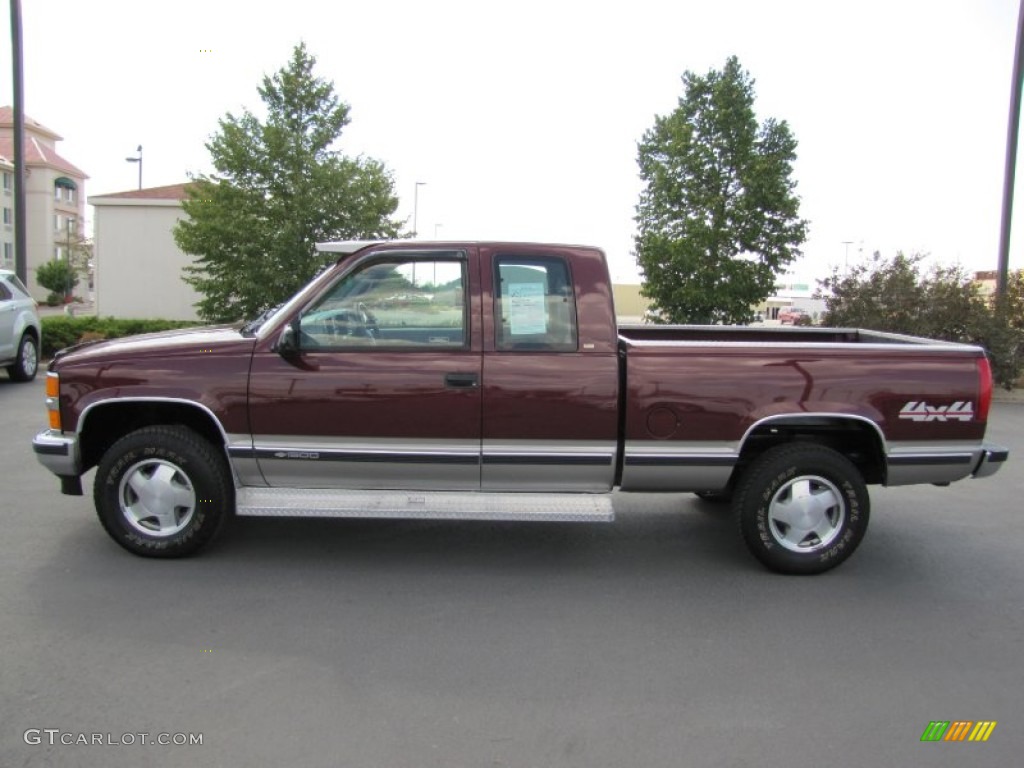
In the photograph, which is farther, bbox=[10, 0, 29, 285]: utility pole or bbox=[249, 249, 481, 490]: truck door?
bbox=[10, 0, 29, 285]: utility pole

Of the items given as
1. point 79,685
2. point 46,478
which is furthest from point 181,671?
point 46,478

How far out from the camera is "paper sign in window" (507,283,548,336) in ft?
16.6

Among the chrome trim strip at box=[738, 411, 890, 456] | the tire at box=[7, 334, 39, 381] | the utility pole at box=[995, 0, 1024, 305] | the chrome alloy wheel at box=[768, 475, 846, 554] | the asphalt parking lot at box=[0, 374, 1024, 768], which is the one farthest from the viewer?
the utility pole at box=[995, 0, 1024, 305]

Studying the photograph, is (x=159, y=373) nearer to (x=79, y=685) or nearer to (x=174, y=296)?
(x=79, y=685)

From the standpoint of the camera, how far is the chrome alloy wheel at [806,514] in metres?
5.09

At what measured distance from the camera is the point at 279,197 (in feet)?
58.8

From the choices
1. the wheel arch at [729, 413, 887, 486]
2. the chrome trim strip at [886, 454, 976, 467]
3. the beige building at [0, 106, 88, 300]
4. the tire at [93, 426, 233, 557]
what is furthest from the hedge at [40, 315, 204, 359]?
the beige building at [0, 106, 88, 300]

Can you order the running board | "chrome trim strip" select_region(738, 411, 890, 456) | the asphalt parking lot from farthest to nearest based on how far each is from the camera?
"chrome trim strip" select_region(738, 411, 890, 456)
the running board
the asphalt parking lot

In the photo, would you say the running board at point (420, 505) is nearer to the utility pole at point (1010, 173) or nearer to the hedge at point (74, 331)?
the hedge at point (74, 331)

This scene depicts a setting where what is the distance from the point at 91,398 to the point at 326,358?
1406 millimetres

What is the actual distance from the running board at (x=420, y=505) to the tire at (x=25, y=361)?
9.76 m

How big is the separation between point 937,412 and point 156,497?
4.68m

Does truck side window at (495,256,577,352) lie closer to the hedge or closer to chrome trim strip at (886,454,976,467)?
chrome trim strip at (886,454,976,467)

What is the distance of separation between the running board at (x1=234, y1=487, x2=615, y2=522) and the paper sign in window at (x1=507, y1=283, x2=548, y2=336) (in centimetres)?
100
